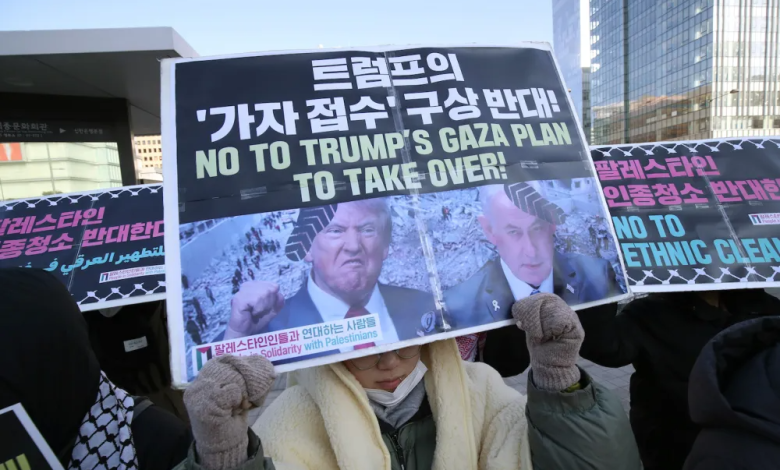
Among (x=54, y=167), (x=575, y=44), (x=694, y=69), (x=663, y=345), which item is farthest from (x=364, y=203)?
(x=575, y=44)

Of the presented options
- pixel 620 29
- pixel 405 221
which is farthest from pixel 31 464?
pixel 620 29

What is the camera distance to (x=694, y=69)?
165 ft

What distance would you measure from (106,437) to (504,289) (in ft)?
3.84

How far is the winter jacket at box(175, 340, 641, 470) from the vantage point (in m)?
1.03

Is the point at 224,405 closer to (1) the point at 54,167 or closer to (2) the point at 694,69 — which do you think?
(1) the point at 54,167

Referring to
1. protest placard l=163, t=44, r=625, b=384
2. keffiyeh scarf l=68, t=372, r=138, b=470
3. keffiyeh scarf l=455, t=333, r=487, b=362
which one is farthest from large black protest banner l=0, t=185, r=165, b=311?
keffiyeh scarf l=455, t=333, r=487, b=362

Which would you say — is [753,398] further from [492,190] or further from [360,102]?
[360,102]

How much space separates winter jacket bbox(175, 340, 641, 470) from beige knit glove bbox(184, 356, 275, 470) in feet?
0.23

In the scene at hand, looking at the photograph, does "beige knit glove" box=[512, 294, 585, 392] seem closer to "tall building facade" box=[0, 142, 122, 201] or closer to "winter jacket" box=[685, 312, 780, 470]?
"winter jacket" box=[685, 312, 780, 470]

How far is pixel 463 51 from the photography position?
1461mm

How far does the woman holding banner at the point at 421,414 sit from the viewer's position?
2.92ft

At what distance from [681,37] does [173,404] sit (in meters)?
69.6

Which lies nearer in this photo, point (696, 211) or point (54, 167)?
point (696, 211)

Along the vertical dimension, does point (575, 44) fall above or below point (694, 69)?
above
